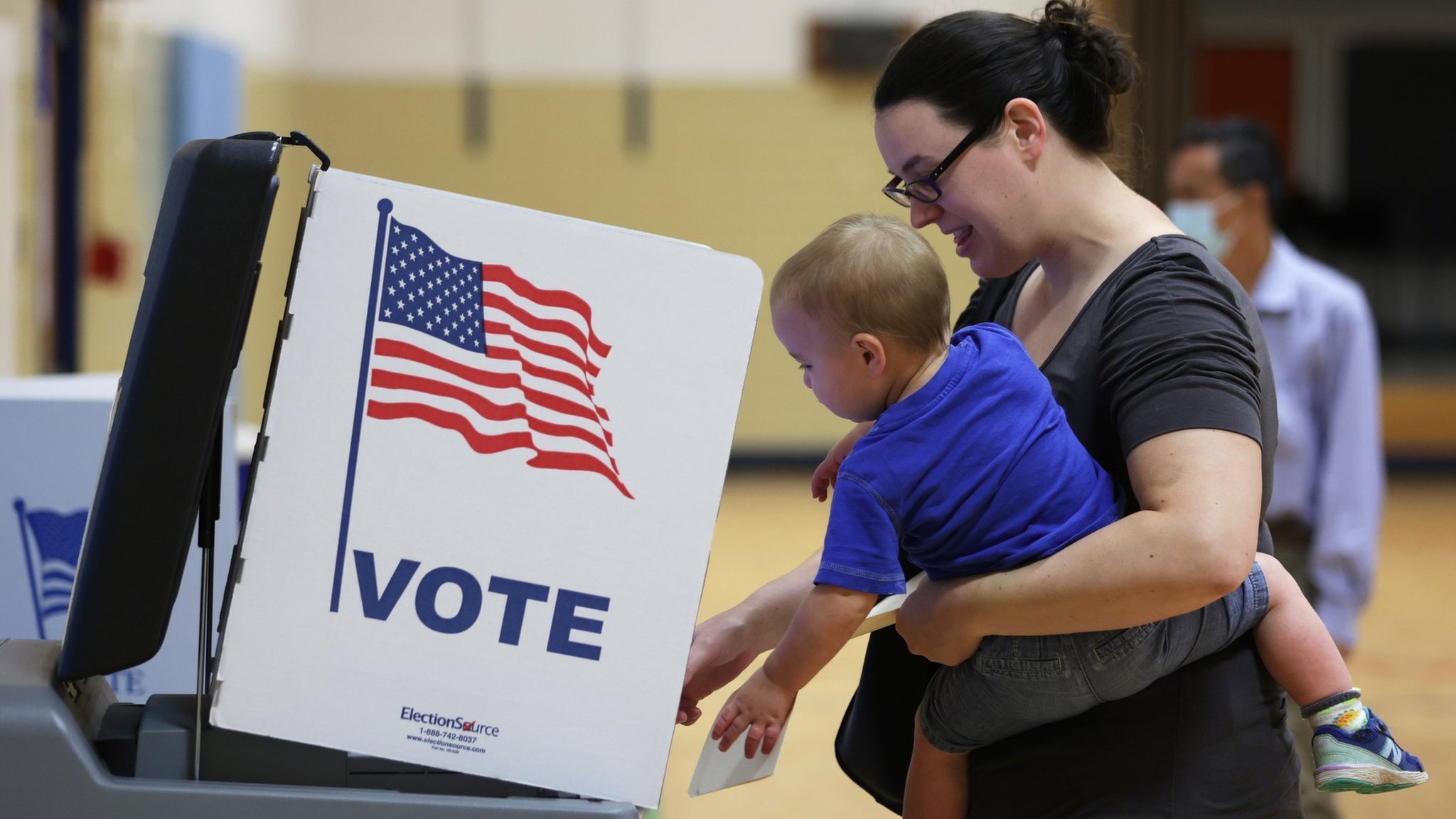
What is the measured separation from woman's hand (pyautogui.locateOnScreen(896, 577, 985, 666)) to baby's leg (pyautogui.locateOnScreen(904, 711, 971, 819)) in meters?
0.16

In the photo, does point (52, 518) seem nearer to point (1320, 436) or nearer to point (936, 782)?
point (936, 782)

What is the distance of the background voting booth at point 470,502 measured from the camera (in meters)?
0.91

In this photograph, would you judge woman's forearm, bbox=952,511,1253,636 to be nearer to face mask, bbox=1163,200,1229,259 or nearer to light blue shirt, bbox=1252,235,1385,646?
light blue shirt, bbox=1252,235,1385,646

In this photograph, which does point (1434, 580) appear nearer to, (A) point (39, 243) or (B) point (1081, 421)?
(B) point (1081, 421)

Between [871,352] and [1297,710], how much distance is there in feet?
7.06

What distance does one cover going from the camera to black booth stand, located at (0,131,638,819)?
88cm

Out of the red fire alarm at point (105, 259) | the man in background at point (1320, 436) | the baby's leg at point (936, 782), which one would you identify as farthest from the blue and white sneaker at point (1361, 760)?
the red fire alarm at point (105, 259)

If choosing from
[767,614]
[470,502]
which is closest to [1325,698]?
[767,614]

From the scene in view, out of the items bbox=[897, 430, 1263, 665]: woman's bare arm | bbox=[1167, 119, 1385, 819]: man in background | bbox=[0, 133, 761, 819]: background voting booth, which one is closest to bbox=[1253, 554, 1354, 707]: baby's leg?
bbox=[897, 430, 1263, 665]: woman's bare arm

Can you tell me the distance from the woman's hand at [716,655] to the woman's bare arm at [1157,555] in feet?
0.89

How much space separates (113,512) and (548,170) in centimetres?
799

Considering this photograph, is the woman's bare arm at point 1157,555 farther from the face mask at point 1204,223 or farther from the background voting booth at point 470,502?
the face mask at point 1204,223

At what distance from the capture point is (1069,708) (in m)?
1.21

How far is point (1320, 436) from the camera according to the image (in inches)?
117
